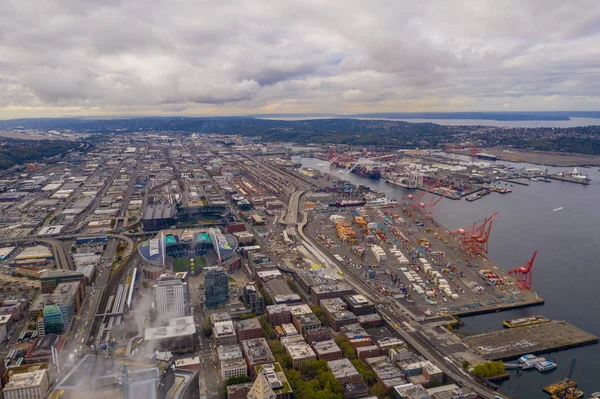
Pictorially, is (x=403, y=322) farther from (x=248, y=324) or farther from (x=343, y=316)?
(x=248, y=324)

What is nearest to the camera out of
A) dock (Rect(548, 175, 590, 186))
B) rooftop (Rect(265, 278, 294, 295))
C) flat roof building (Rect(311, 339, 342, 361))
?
flat roof building (Rect(311, 339, 342, 361))

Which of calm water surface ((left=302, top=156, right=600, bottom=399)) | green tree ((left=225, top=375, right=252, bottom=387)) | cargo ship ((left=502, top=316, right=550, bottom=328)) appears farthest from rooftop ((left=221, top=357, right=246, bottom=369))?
cargo ship ((left=502, top=316, right=550, bottom=328))

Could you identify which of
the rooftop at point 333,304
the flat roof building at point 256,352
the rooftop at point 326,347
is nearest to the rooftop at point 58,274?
the flat roof building at point 256,352

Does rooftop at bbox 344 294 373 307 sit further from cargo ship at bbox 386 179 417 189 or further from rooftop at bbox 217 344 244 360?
cargo ship at bbox 386 179 417 189

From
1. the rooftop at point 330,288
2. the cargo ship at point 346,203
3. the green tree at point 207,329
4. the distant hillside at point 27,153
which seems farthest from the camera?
the distant hillside at point 27,153

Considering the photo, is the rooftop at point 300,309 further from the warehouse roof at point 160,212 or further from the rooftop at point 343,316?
the warehouse roof at point 160,212

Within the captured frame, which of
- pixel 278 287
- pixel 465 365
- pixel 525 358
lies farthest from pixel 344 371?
pixel 278 287

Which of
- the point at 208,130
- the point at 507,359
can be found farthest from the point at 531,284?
the point at 208,130
